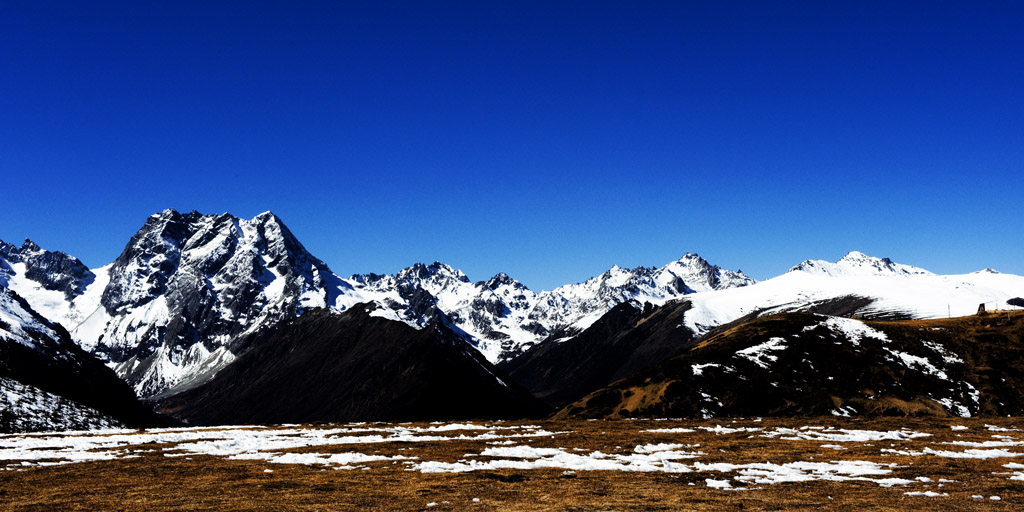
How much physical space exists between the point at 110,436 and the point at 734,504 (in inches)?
2174

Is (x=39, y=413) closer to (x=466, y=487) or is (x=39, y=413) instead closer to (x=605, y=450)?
(x=605, y=450)

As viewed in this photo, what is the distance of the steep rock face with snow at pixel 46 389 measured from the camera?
94312mm

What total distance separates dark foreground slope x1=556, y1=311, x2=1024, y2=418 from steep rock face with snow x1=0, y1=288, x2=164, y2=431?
2697 inches

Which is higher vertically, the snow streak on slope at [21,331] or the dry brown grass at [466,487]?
the snow streak on slope at [21,331]

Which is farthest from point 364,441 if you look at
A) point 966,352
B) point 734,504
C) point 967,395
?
point 966,352

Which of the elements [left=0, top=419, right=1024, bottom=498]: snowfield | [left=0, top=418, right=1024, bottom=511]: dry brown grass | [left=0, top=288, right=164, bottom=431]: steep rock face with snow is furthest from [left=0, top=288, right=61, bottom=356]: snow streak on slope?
[left=0, top=418, right=1024, bottom=511]: dry brown grass

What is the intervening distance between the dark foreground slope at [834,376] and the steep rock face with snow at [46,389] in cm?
6851

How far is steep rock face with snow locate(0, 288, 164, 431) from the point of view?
94312 mm

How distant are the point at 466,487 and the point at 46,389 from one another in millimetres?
137884

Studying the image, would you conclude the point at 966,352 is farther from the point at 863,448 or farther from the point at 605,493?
the point at 605,493

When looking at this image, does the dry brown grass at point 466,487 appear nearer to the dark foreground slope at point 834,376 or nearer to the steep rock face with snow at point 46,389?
the dark foreground slope at point 834,376

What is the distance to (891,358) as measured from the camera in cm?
9306

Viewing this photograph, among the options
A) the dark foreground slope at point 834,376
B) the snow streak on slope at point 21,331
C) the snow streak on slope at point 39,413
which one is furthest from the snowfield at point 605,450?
the snow streak on slope at point 21,331

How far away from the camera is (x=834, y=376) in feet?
290
